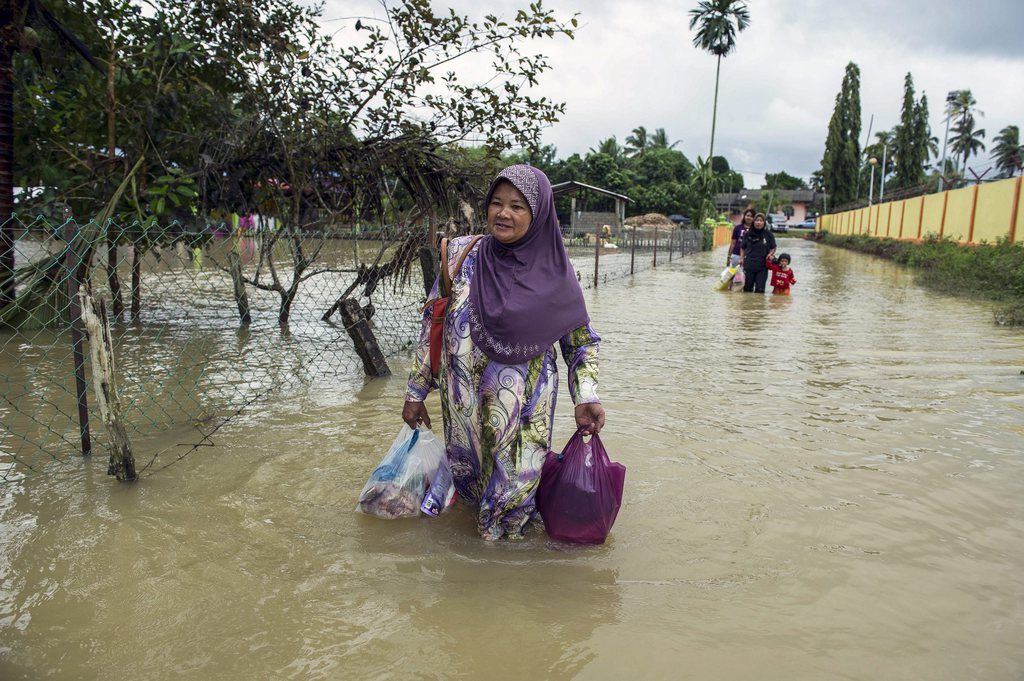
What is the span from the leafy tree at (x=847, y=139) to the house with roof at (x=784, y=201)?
1843 cm

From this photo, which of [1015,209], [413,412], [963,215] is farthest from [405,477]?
[963,215]

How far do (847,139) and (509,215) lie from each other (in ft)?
191

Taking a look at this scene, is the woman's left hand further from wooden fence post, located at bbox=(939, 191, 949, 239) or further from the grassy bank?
wooden fence post, located at bbox=(939, 191, 949, 239)

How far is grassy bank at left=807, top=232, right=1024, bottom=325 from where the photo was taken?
409 inches

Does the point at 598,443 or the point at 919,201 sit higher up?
the point at 919,201

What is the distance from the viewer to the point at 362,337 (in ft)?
17.8

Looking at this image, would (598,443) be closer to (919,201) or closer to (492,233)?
(492,233)

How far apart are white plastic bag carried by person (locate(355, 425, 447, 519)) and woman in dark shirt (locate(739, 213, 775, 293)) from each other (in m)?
9.94

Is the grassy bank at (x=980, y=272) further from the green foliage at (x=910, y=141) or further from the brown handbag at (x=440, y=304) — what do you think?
the green foliage at (x=910, y=141)

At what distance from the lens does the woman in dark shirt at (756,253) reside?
11891 millimetres

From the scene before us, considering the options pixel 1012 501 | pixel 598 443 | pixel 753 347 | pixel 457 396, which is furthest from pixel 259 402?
pixel 753 347

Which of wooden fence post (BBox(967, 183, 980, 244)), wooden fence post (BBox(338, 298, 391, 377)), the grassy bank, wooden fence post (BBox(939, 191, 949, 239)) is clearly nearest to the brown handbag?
wooden fence post (BBox(338, 298, 391, 377))

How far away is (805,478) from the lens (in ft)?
11.6

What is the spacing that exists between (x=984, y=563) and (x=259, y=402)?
13.5 ft
